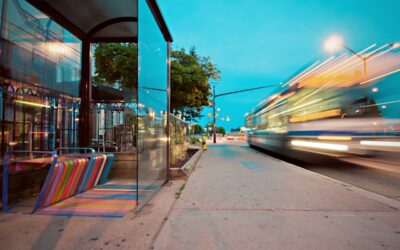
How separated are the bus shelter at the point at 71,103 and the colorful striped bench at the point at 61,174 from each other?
0.02m

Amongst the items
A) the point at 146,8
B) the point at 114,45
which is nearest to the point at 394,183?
the point at 146,8

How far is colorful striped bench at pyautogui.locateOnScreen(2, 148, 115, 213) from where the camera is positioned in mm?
4594

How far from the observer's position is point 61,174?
190 inches

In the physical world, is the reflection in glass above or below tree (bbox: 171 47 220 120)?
below

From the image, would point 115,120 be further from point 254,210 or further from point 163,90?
point 254,210

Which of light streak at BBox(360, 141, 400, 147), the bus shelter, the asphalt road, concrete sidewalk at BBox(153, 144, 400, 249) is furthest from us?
light streak at BBox(360, 141, 400, 147)

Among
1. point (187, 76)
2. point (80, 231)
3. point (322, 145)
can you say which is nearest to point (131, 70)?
point (187, 76)

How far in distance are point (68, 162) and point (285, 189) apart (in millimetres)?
4888

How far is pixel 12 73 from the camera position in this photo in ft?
20.1

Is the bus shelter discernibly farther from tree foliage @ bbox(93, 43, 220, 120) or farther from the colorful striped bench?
tree foliage @ bbox(93, 43, 220, 120)

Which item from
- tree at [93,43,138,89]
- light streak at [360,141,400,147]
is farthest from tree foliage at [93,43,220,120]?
light streak at [360,141,400,147]

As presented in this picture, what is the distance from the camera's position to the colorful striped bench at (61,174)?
4.59 metres

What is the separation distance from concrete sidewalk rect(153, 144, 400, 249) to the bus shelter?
122cm

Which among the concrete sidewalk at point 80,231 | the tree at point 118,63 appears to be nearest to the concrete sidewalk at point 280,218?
the concrete sidewalk at point 80,231
